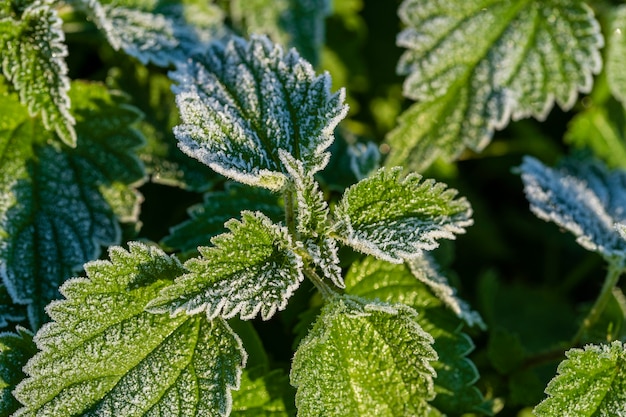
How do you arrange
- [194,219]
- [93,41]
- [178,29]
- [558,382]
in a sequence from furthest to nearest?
[93,41]
[178,29]
[194,219]
[558,382]

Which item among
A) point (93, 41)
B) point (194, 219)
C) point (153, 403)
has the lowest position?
point (153, 403)

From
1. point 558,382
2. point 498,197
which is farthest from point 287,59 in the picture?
point 498,197

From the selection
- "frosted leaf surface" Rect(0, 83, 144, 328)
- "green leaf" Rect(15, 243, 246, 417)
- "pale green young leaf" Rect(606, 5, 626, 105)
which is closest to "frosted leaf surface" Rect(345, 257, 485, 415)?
"green leaf" Rect(15, 243, 246, 417)

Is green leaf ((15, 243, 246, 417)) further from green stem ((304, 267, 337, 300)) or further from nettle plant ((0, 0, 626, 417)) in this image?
green stem ((304, 267, 337, 300))

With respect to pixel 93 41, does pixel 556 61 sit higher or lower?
lower

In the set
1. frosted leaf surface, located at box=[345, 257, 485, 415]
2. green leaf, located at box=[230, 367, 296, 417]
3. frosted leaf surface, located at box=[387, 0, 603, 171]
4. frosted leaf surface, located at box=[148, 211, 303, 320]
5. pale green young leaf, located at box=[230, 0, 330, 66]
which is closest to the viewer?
frosted leaf surface, located at box=[148, 211, 303, 320]

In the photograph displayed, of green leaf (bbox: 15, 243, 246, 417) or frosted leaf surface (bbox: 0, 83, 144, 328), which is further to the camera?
frosted leaf surface (bbox: 0, 83, 144, 328)

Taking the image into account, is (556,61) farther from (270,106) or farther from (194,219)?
(194,219)

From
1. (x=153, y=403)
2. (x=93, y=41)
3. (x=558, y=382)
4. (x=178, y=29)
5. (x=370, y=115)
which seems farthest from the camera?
(x=370, y=115)

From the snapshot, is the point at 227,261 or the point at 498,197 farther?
the point at 498,197
